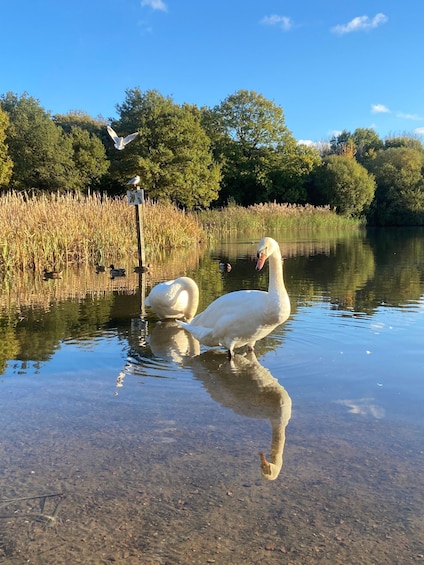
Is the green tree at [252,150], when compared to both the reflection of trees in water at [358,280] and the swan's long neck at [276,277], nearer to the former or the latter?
the reflection of trees in water at [358,280]

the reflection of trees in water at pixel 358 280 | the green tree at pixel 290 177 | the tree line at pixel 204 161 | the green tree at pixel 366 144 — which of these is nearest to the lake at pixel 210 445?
the reflection of trees in water at pixel 358 280

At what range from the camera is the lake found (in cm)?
267

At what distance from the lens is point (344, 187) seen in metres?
57.4

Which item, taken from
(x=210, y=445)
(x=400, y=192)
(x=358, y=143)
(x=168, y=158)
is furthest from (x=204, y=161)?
(x=358, y=143)

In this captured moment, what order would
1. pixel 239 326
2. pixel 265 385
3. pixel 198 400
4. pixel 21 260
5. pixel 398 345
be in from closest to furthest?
pixel 198 400 < pixel 265 385 < pixel 239 326 < pixel 398 345 < pixel 21 260

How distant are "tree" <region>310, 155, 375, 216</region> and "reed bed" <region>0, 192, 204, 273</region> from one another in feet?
129

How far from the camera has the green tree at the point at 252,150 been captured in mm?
58469

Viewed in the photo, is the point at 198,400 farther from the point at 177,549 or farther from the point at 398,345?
the point at 398,345

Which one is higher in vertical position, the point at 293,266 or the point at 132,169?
the point at 132,169

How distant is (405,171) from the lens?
6272 cm

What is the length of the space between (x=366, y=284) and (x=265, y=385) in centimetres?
764

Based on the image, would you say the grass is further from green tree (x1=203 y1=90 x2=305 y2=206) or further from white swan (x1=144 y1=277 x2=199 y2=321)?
green tree (x1=203 y1=90 x2=305 y2=206)

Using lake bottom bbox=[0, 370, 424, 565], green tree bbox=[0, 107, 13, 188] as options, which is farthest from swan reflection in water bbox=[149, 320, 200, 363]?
green tree bbox=[0, 107, 13, 188]

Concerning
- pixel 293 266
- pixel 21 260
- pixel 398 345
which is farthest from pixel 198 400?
pixel 293 266
